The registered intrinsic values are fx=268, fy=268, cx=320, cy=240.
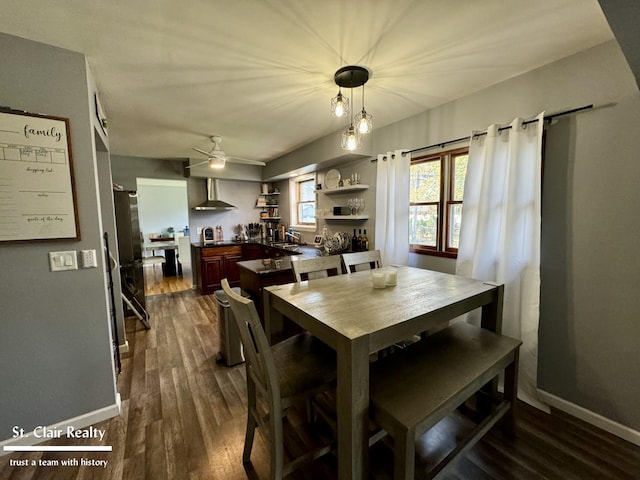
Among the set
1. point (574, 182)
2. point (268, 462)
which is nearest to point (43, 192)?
point (268, 462)

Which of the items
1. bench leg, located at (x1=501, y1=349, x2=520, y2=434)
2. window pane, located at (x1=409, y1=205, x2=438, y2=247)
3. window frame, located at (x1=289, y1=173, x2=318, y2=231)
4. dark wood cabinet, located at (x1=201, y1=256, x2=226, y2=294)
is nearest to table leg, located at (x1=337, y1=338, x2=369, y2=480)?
bench leg, located at (x1=501, y1=349, x2=520, y2=434)

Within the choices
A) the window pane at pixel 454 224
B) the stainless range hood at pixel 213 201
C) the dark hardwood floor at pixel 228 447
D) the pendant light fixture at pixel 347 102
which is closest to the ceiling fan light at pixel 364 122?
the pendant light fixture at pixel 347 102

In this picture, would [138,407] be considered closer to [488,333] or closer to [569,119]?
[488,333]

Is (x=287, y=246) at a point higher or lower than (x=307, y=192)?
lower

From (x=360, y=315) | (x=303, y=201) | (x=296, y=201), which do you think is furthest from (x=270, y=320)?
(x=296, y=201)

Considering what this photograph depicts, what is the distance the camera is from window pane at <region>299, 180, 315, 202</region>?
4.88m

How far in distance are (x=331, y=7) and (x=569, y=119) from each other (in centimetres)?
176

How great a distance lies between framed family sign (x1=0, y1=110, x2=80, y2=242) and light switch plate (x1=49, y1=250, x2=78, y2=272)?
102 mm

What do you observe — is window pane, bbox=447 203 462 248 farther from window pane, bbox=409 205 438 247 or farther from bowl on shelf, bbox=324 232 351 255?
bowl on shelf, bbox=324 232 351 255

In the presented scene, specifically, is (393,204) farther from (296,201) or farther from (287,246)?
(296,201)

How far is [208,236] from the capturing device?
17.4ft

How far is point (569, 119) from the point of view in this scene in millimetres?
1841

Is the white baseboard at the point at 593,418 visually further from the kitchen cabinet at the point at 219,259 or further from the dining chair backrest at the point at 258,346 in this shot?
the kitchen cabinet at the point at 219,259

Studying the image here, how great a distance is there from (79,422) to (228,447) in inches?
42.2
